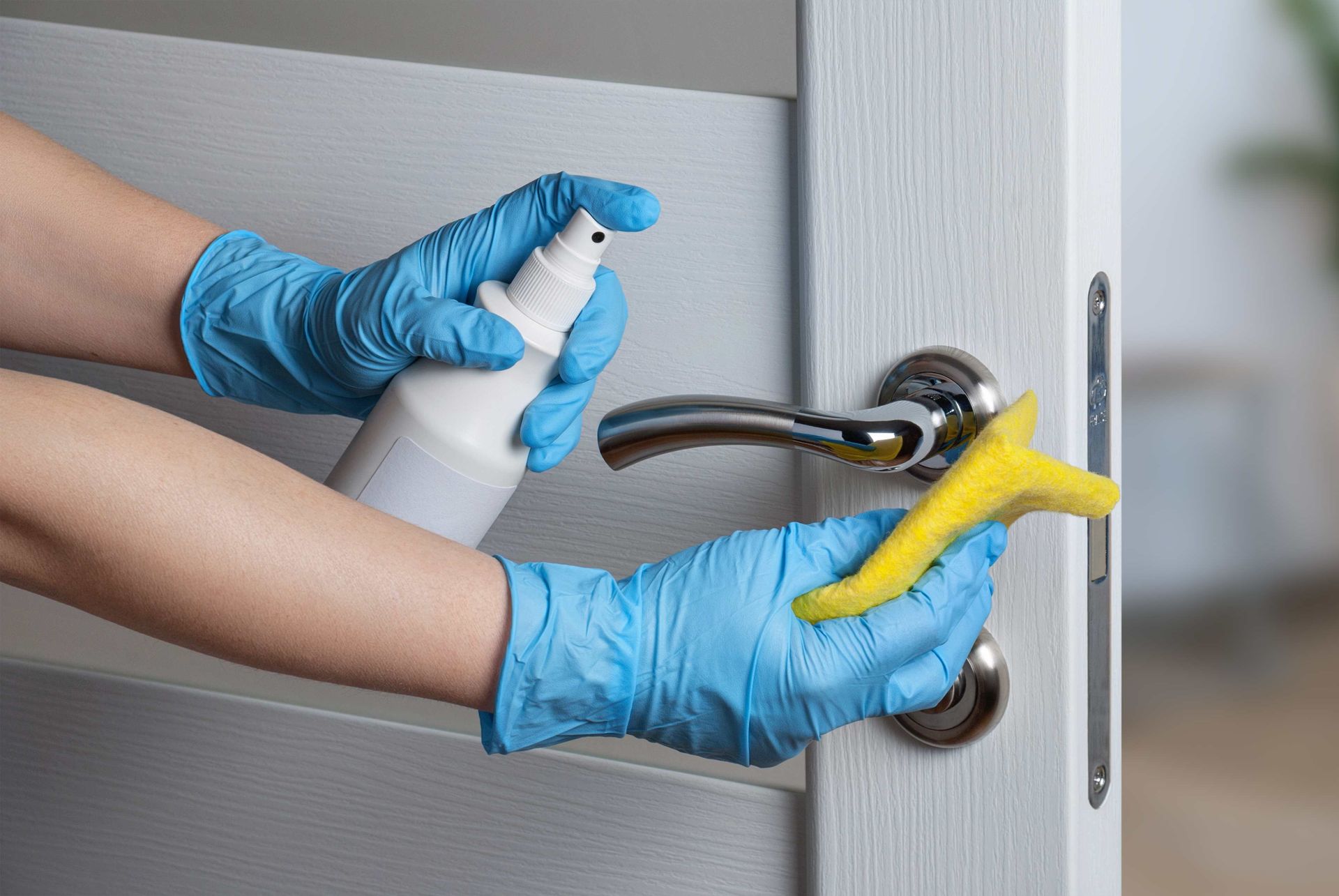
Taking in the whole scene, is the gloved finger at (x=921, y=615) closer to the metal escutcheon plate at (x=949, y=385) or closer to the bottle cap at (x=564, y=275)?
the metal escutcheon plate at (x=949, y=385)

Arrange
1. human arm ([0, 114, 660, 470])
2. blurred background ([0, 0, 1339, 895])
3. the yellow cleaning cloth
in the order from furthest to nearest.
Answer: blurred background ([0, 0, 1339, 895]) → human arm ([0, 114, 660, 470]) → the yellow cleaning cloth

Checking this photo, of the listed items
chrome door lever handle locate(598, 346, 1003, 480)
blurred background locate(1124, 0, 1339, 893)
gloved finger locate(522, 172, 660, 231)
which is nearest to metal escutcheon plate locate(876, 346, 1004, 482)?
chrome door lever handle locate(598, 346, 1003, 480)

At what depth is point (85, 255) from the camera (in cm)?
55

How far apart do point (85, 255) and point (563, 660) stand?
34 centimetres

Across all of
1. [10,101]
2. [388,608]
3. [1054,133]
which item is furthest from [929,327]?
[10,101]

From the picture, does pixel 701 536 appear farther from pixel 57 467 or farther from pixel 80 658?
pixel 80 658

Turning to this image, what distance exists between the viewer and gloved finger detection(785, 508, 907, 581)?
42cm

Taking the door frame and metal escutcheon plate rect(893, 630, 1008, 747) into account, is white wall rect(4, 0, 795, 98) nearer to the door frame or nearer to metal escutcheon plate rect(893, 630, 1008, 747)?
the door frame

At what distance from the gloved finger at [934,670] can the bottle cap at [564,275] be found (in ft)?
0.63

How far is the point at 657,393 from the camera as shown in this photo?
1.69 feet

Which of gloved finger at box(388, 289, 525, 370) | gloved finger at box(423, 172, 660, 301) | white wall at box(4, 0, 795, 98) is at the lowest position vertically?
gloved finger at box(388, 289, 525, 370)

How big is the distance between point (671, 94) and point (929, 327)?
16 centimetres

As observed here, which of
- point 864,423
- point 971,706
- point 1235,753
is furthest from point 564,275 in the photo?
point 1235,753

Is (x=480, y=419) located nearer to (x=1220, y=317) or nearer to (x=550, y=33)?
(x=550, y=33)
